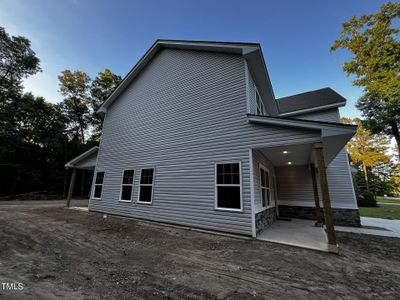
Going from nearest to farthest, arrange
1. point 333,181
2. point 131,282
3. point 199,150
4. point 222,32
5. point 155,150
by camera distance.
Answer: point 131,282
point 199,150
point 155,150
point 333,181
point 222,32

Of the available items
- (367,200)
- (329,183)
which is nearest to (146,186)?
(329,183)

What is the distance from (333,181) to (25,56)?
30.5 metres

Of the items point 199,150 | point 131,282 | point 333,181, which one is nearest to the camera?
point 131,282

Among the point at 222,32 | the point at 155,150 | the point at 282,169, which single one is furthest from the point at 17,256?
the point at 222,32

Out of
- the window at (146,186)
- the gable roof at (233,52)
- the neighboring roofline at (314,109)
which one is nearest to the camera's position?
the gable roof at (233,52)

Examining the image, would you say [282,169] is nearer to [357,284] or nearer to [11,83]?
[357,284]

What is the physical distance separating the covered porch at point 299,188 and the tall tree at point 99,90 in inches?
931

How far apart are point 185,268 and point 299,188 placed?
8.50 meters

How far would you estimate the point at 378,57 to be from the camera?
1145cm

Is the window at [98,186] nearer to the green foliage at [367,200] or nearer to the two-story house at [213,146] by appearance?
the two-story house at [213,146]

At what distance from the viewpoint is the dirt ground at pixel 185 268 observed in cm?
243

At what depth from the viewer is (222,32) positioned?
31.1 feet

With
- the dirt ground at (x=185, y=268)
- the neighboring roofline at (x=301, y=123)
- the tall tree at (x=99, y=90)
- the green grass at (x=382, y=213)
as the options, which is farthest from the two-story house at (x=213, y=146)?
the tall tree at (x=99, y=90)

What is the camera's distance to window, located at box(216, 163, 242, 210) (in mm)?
5519
